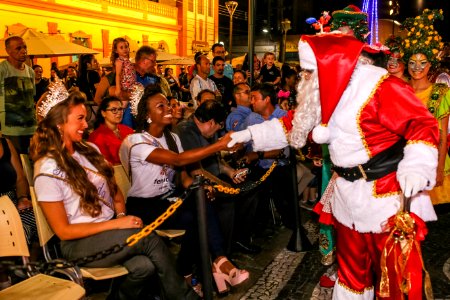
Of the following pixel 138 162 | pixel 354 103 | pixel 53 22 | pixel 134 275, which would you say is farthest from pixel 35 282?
Answer: pixel 53 22

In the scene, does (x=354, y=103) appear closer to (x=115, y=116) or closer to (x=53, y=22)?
(x=115, y=116)

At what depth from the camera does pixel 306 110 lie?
308 cm

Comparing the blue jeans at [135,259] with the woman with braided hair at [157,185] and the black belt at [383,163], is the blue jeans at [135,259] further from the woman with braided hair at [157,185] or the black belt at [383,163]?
the black belt at [383,163]

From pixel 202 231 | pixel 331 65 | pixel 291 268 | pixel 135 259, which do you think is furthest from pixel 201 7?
pixel 331 65

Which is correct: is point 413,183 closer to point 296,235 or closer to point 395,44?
point 296,235

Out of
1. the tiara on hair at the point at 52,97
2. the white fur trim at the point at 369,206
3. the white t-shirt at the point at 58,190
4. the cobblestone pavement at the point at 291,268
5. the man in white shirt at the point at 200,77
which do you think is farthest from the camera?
the man in white shirt at the point at 200,77

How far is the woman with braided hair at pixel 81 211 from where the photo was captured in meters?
3.18

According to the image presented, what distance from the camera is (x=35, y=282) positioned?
299 centimetres

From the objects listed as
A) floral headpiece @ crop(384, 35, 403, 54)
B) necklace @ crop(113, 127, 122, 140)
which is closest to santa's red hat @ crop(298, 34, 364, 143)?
floral headpiece @ crop(384, 35, 403, 54)

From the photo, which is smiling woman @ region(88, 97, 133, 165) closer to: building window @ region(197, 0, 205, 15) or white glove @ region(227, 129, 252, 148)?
white glove @ region(227, 129, 252, 148)

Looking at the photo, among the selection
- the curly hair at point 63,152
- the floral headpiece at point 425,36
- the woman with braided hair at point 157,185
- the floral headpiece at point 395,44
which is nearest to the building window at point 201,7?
the floral headpiece at point 395,44

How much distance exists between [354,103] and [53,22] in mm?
19423

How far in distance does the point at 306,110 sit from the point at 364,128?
0.42m

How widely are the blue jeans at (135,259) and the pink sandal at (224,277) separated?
2.07ft
